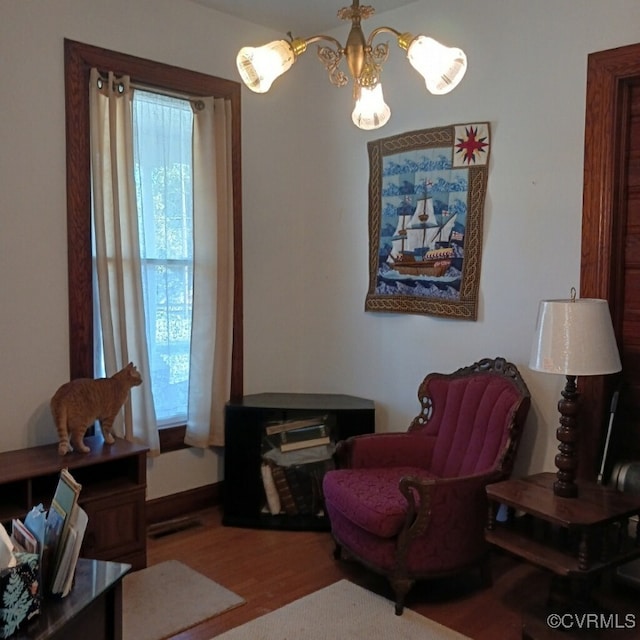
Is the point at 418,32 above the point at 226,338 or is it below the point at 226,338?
above

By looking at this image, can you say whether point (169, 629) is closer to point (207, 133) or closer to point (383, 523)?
point (383, 523)

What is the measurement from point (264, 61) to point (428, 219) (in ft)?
6.12

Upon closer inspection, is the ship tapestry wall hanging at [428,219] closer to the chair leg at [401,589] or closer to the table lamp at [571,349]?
the table lamp at [571,349]

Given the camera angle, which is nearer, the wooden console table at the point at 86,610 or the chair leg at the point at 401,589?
the wooden console table at the point at 86,610

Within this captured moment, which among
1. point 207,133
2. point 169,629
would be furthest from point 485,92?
point 169,629

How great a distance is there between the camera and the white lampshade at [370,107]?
2098mm

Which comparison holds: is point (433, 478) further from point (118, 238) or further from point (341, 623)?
point (118, 238)

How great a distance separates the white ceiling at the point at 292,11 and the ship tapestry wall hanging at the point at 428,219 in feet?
2.55

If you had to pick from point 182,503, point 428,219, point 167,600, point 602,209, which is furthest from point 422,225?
point 167,600

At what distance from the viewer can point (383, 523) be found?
2.70m

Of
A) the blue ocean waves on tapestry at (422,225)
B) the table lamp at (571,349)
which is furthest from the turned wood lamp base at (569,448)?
the blue ocean waves on tapestry at (422,225)

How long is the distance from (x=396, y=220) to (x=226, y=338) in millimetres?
1195

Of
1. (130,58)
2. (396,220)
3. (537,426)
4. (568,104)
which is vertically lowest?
(537,426)
